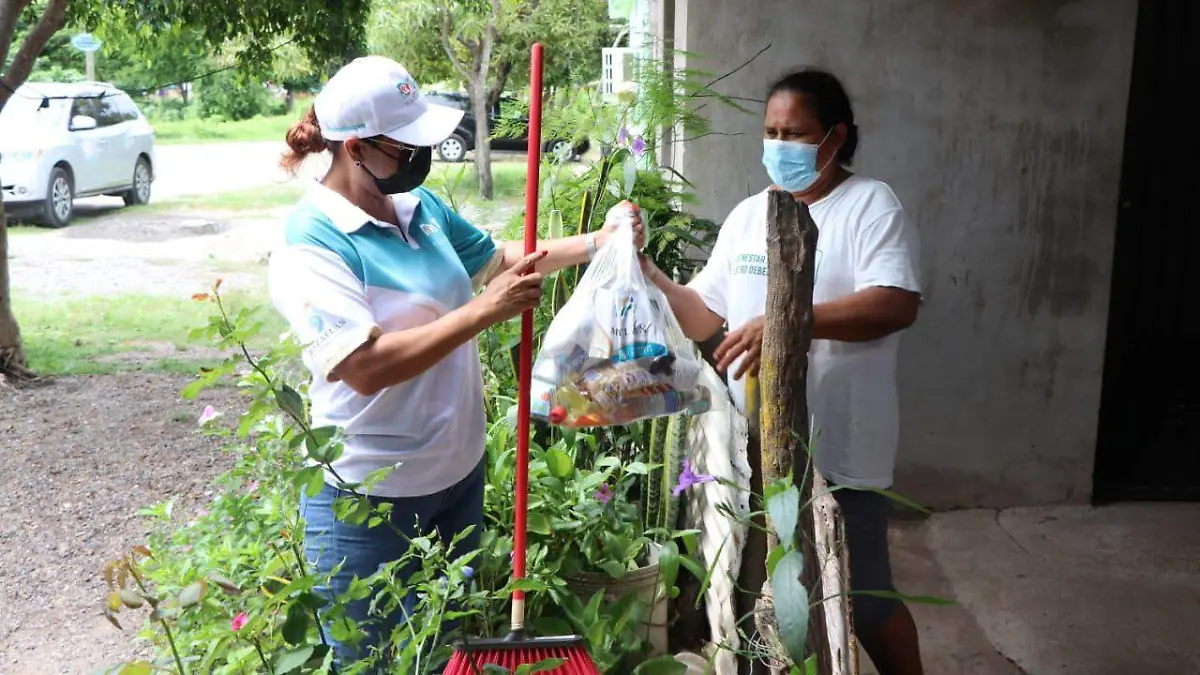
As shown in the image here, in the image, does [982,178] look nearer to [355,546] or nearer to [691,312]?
[691,312]

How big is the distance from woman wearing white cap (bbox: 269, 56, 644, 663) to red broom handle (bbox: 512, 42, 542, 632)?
0.37 feet

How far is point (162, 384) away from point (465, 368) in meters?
Result: 5.10

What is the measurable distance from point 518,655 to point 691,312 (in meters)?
0.95

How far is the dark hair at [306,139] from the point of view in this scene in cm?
222

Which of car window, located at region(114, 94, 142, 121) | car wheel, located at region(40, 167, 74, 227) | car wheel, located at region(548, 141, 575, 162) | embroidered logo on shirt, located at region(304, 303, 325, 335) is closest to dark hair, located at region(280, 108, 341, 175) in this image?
embroidered logo on shirt, located at region(304, 303, 325, 335)

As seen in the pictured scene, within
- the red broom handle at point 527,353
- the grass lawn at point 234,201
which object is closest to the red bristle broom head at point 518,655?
the red broom handle at point 527,353

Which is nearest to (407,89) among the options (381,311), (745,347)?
(381,311)

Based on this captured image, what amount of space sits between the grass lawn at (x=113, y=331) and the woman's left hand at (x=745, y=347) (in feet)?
15.9

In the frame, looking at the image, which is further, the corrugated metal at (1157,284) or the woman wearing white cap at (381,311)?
the corrugated metal at (1157,284)

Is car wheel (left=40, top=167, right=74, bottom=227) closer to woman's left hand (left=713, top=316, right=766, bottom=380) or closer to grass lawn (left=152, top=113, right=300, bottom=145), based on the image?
grass lawn (left=152, top=113, right=300, bottom=145)

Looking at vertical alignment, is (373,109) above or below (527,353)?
above

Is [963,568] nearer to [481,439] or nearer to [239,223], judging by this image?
[481,439]

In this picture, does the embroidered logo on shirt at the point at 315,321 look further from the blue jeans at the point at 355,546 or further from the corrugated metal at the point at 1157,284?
the corrugated metal at the point at 1157,284

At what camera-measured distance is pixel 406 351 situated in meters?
1.96
